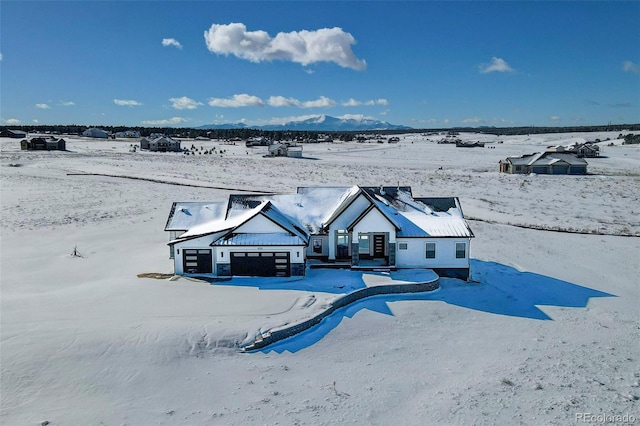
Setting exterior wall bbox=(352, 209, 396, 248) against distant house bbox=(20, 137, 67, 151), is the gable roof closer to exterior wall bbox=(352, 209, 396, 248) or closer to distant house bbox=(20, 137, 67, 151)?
exterior wall bbox=(352, 209, 396, 248)

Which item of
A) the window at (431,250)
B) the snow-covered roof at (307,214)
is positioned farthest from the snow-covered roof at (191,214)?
the window at (431,250)

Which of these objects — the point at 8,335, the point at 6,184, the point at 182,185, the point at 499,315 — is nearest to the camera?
the point at 8,335

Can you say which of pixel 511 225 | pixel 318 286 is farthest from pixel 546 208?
pixel 318 286

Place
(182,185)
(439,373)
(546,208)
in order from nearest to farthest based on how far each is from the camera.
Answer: (439,373), (546,208), (182,185)

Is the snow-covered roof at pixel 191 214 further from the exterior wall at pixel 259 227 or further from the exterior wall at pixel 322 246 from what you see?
the exterior wall at pixel 322 246

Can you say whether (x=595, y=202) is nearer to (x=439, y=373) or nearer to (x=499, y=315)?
(x=499, y=315)

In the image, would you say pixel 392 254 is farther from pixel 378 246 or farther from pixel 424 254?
pixel 424 254

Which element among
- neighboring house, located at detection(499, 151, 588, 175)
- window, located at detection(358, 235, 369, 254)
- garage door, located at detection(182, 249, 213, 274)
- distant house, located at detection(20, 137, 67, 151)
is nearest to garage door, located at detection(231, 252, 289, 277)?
garage door, located at detection(182, 249, 213, 274)

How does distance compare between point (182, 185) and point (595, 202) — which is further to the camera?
point (182, 185)
